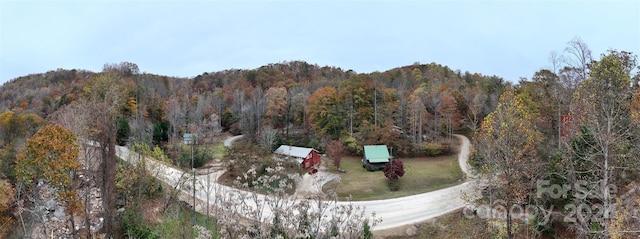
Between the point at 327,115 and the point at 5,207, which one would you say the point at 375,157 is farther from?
the point at 5,207

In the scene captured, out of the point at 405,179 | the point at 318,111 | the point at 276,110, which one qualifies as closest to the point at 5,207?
the point at 405,179

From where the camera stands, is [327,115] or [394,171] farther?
[327,115]

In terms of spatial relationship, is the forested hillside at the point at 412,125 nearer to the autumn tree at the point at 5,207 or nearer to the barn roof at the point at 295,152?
the autumn tree at the point at 5,207

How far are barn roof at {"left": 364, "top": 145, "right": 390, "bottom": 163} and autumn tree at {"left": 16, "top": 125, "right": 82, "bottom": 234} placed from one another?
16644mm

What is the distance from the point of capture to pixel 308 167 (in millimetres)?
24219

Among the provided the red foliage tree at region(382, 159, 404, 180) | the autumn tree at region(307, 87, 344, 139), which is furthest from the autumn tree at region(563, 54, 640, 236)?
the autumn tree at region(307, 87, 344, 139)

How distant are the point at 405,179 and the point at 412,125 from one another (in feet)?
29.0

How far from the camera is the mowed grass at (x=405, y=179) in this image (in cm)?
1945

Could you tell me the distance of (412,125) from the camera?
97.3 ft

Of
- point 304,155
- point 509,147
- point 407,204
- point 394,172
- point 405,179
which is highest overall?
point 509,147

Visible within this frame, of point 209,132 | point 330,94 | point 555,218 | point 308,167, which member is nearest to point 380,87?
point 330,94

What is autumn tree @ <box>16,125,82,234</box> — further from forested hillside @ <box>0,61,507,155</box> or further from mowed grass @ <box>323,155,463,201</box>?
forested hillside @ <box>0,61,507,155</box>

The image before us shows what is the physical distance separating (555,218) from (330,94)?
66.8 feet

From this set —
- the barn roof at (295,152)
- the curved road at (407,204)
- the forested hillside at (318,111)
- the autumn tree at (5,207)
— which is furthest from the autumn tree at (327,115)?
the autumn tree at (5,207)
